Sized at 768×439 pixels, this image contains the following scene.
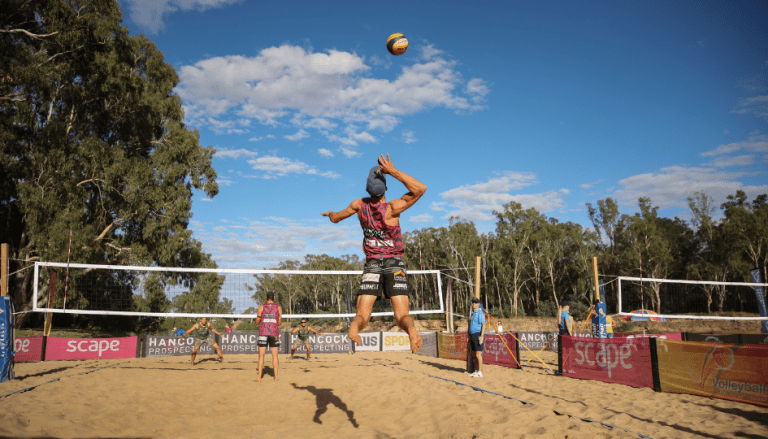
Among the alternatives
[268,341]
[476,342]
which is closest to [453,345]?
[476,342]

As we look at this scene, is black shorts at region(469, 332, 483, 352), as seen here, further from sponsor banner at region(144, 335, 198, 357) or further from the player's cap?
sponsor banner at region(144, 335, 198, 357)

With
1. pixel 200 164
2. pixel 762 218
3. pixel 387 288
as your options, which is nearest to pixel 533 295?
pixel 762 218

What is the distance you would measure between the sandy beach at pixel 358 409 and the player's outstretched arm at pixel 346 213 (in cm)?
277

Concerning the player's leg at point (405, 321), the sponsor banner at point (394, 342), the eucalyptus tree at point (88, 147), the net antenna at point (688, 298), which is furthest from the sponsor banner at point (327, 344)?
the net antenna at point (688, 298)

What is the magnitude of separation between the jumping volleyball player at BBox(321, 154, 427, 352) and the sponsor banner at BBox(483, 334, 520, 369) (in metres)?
8.80

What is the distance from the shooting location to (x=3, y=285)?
30.2 ft

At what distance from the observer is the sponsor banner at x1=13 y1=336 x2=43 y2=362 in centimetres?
1378

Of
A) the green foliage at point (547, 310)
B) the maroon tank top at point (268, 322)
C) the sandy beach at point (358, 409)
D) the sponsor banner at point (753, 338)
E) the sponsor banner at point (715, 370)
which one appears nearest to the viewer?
the sandy beach at point (358, 409)

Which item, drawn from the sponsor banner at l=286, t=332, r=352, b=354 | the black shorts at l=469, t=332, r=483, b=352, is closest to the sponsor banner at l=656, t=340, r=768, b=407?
the black shorts at l=469, t=332, r=483, b=352

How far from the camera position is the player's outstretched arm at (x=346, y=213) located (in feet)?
12.8

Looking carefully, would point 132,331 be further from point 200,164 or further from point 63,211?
point 200,164

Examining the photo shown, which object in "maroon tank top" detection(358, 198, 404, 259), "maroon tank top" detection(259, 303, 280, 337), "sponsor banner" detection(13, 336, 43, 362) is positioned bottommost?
"sponsor banner" detection(13, 336, 43, 362)

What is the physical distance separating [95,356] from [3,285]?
6.73 meters

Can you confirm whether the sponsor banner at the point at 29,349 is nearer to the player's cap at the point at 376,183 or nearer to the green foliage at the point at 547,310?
the player's cap at the point at 376,183
